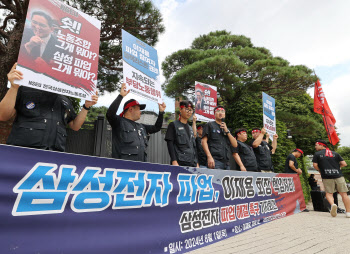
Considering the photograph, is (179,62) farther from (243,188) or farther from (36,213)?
(36,213)

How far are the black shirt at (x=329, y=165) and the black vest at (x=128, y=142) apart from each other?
16.0ft

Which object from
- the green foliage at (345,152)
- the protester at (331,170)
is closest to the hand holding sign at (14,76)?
the protester at (331,170)

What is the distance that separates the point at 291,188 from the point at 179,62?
9007mm

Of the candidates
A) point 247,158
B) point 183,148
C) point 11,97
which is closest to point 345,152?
point 247,158

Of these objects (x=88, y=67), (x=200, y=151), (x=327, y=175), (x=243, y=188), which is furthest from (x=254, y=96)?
(x=88, y=67)

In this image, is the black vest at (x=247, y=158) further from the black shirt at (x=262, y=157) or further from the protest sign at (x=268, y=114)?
the protest sign at (x=268, y=114)

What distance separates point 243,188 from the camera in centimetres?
359

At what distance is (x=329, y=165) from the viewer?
5.49m

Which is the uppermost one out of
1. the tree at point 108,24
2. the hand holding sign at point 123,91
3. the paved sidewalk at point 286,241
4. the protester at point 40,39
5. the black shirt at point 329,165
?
the tree at point 108,24

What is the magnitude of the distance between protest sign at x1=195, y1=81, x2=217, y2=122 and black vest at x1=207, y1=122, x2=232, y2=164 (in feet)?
2.60

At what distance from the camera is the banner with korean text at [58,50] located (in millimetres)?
2010

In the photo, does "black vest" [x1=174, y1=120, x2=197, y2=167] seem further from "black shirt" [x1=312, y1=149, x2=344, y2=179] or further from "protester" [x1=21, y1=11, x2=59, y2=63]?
"black shirt" [x1=312, y1=149, x2=344, y2=179]

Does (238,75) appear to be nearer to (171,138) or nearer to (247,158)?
(247,158)

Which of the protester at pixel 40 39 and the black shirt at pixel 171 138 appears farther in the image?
the black shirt at pixel 171 138
